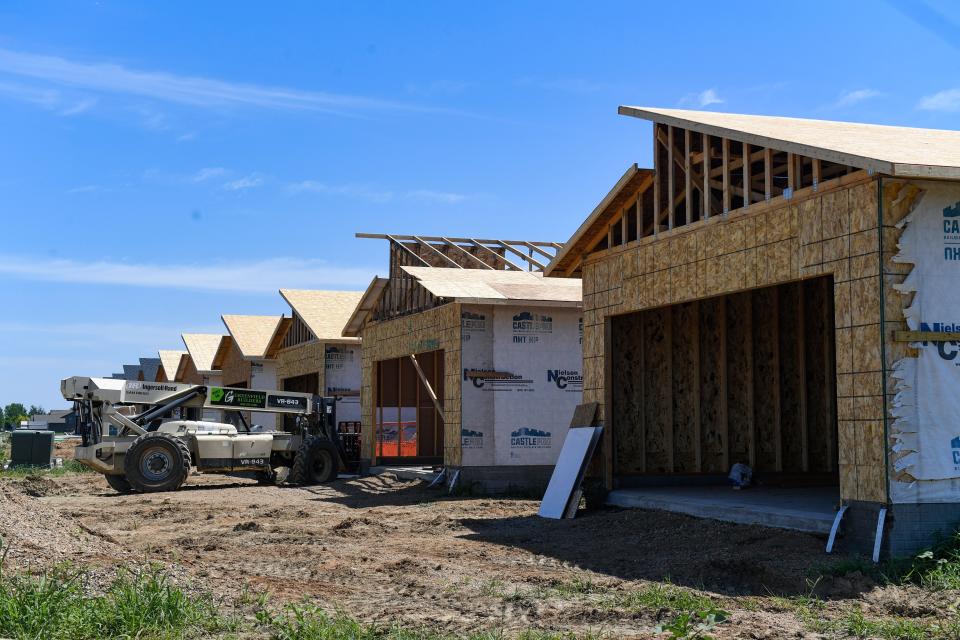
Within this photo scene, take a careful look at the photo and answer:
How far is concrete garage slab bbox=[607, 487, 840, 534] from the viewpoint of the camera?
456 inches

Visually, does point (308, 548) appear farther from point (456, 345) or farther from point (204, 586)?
point (456, 345)

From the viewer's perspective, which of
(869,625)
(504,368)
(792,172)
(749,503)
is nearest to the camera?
(869,625)

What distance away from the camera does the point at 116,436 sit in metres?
21.0

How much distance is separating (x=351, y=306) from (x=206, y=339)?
14.3 m

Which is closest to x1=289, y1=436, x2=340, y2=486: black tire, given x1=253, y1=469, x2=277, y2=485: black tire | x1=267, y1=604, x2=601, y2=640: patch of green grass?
x1=253, y1=469, x2=277, y2=485: black tire

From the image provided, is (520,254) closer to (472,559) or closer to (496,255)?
(496,255)

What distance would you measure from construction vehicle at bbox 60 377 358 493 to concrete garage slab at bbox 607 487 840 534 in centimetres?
1011

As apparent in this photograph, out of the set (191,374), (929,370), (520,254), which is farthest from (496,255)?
(191,374)

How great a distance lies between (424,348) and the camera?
21859 millimetres

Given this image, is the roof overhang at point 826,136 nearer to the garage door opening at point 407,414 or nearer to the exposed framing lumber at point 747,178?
the exposed framing lumber at point 747,178

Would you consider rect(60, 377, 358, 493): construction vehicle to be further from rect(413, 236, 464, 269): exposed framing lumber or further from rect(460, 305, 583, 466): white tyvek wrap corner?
rect(460, 305, 583, 466): white tyvek wrap corner

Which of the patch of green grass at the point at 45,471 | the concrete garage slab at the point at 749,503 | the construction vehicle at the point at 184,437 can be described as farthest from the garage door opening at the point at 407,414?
the concrete garage slab at the point at 749,503

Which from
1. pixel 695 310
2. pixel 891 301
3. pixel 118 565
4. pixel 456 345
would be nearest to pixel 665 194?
pixel 695 310

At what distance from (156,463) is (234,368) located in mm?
17031
